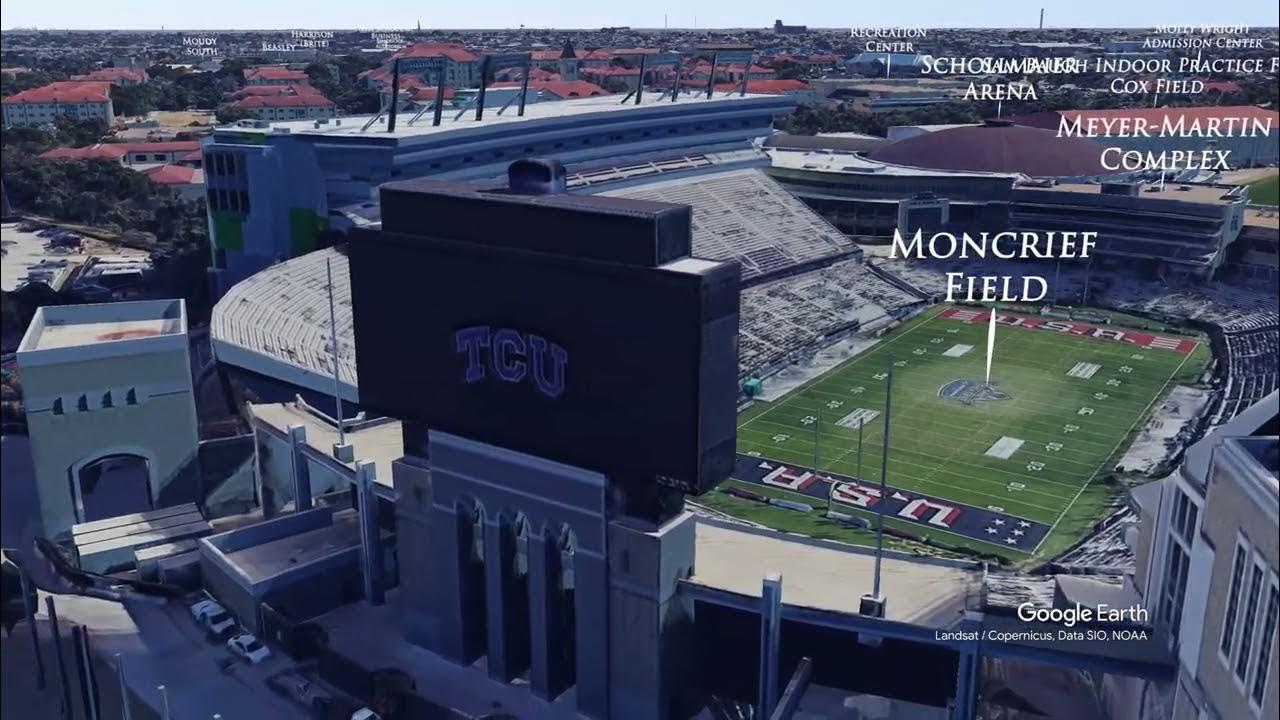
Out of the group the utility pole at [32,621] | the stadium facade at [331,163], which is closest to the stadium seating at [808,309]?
the stadium facade at [331,163]

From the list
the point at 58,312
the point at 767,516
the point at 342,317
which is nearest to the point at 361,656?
the point at 767,516

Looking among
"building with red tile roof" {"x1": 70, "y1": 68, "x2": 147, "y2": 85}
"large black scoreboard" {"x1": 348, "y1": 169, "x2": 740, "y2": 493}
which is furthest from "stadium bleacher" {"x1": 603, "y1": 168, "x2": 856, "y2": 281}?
"building with red tile roof" {"x1": 70, "y1": 68, "x2": 147, "y2": 85}

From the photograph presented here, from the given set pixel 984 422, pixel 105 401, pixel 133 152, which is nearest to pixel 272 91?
pixel 133 152

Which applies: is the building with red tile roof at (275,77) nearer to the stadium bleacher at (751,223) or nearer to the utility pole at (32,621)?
the stadium bleacher at (751,223)

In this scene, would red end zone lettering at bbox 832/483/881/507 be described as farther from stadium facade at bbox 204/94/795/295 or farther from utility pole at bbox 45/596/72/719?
stadium facade at bbox 204/94/795/295

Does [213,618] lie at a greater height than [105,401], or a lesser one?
lesser

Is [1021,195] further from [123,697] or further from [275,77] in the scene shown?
[275,77]

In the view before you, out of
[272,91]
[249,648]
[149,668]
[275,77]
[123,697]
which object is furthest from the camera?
[275,77]
